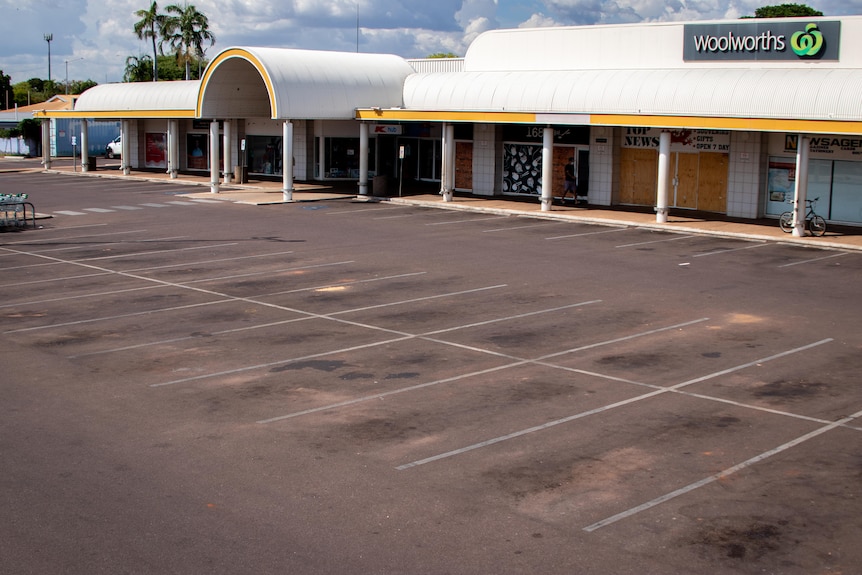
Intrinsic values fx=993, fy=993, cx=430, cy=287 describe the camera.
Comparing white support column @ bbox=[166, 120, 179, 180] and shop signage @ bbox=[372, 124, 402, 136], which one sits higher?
shop signage @ bbox=[372, 124, 402, 136]

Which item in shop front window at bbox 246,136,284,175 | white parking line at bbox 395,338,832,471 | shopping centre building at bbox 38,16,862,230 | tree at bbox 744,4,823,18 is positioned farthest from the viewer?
tree at bbox 744,4,823,18

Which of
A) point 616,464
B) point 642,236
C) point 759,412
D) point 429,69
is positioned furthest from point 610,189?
point 616,464

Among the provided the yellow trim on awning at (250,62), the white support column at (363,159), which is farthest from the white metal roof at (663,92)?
the yellow trim on awning at (250,62)

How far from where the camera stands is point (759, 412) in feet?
39.2

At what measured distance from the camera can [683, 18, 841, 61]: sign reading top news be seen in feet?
97.9

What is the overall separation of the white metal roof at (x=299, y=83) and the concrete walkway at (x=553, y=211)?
343cm

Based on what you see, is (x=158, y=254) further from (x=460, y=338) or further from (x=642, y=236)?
(x=642, y=236)

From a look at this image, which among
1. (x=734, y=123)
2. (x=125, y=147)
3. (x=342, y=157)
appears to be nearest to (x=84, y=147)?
(x=125, y=147)

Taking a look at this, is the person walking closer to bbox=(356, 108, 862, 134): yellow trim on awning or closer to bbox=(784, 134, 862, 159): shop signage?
bbox=(356, 108, 862, 134): yellow trim on awning

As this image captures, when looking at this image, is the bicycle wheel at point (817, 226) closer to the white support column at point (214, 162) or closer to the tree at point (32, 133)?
the white support column at point (214, 162)

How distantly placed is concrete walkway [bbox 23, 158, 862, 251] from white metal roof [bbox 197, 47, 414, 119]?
3.43 metres

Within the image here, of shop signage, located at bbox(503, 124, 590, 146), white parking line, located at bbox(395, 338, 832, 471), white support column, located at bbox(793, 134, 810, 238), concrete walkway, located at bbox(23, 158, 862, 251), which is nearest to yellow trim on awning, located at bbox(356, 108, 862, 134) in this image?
white support column, located at bbox(793, 134, 810, 238)

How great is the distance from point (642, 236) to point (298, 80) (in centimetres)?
1601

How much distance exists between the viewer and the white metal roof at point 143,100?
48.6m
